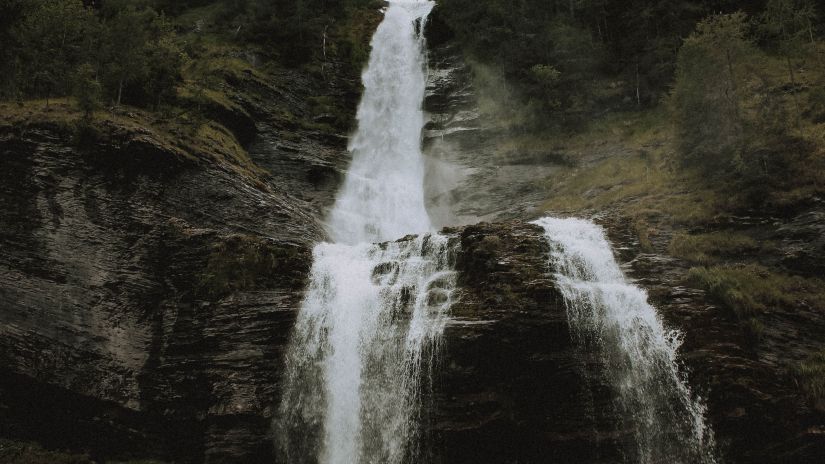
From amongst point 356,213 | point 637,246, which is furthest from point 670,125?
point 356,213

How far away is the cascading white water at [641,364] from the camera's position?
1340 cm

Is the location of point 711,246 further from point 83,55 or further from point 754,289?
point 83,55

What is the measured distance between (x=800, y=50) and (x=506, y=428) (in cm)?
2477

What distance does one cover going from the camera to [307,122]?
32.6m

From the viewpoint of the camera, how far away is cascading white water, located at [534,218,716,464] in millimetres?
13398

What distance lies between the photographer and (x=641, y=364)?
562 inches

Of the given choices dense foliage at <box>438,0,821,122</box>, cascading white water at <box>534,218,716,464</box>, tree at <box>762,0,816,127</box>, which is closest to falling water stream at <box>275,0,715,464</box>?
cascading white water at <box>534,218,716,464</box>

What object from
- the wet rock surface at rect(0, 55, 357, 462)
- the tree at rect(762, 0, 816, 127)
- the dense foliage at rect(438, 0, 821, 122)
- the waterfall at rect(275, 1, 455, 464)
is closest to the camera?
the waterfall at rect(275, 1, 455, 464)

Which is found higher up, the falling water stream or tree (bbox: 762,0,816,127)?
tree (bbox: 762,0,816,127)

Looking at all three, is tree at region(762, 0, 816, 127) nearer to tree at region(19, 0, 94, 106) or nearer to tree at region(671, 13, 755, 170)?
tree at region(671, 13, 755, 170)

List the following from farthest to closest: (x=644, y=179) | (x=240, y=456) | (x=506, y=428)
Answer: (x=644, y=179) < (x=240, y=456) < (x=506, y=428)

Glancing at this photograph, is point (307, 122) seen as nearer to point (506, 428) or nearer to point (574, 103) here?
point (574, 103)

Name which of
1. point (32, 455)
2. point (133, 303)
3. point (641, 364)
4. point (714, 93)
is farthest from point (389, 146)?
point (32, 455)

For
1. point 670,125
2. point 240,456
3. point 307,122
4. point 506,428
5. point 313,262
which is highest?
point 307,122
